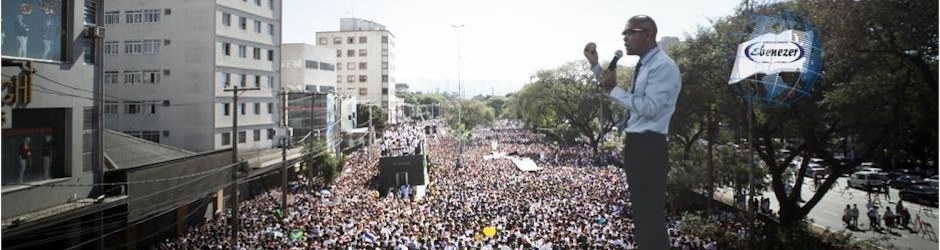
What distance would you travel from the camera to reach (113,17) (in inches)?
→ 697

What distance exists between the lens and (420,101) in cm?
8600

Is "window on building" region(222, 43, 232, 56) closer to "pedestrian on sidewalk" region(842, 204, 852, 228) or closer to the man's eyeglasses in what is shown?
the man's eyeglasses

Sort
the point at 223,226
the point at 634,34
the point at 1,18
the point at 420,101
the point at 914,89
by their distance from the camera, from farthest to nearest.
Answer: the point at 420,101 → the point at 223,226 → the point at 914,89 → the point at 1,18 → the point at 634,34

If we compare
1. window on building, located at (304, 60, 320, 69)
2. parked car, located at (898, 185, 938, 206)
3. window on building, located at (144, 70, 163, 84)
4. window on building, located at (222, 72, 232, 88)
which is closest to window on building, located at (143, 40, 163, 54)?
window on building, located at (144, 70, 163, 84)

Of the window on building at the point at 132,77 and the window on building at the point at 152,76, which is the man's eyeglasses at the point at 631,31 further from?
the window on building at the point at 132,77

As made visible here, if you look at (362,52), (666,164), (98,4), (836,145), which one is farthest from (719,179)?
(362,52)

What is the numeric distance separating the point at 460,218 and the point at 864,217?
10.6 metres

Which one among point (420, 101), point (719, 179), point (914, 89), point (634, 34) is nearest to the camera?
point (634, 34)

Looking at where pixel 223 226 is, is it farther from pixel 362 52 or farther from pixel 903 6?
pixel 362 52

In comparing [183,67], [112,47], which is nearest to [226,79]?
[183,67]

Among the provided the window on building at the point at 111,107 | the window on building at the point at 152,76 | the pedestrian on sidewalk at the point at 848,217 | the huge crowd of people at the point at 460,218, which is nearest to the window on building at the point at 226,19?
the window on building at the point at 152,76

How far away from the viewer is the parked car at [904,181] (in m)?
17.1

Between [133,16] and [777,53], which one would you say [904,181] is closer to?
[777,53]

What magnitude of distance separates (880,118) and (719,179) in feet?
18.1
